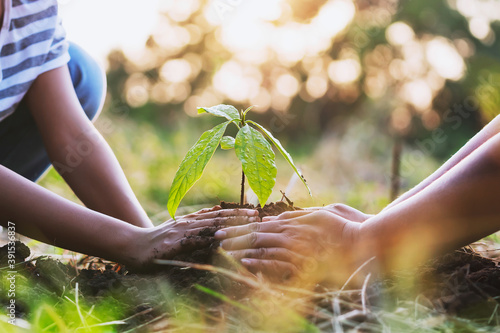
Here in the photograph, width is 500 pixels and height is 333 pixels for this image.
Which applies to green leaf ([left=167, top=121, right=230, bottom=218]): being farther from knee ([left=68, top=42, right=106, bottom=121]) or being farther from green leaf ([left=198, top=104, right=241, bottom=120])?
knee ([left=68, top=42, right=106, bottom=121])

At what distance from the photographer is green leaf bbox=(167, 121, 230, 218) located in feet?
3.65

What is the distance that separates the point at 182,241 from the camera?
1.12 m

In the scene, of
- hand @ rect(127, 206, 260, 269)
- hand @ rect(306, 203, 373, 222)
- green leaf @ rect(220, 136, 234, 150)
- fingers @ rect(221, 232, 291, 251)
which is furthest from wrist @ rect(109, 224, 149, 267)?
hand @ rect(306, 203, 373, 222)

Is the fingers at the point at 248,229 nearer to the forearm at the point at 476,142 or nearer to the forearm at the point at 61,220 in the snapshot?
the forearm at the point at 61,220

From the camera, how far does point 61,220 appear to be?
1.16m

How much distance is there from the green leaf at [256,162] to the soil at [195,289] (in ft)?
0.64

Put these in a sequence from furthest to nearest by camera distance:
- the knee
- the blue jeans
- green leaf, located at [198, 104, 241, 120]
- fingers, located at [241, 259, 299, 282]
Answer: the knee, the blue jeans, green leaf, located at [198, 104, 241, 120], fingers, located at [241, 259, 299, 282]

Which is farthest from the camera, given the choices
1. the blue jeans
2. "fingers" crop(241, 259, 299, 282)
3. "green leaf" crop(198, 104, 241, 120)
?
the blue jeans

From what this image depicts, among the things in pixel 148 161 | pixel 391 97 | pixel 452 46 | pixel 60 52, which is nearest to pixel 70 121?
pixel 60 52

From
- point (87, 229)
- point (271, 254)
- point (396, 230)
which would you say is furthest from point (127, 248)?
point (396, 230)

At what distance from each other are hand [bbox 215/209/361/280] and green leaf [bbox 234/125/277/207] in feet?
0.31

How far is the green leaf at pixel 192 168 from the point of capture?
111 centimetres

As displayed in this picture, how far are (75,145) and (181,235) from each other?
69cm

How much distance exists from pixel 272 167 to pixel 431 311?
1.62 feet
